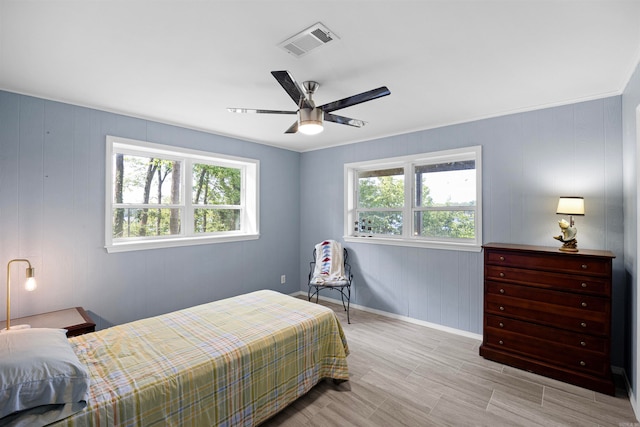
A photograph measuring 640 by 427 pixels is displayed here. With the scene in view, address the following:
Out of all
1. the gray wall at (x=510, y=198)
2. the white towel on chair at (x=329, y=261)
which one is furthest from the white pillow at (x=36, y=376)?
the gray wall at (x=510, y=198)

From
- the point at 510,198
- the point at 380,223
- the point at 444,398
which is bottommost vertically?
the point at 444,398

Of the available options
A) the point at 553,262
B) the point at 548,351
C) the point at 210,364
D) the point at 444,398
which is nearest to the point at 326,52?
the point at 210,364

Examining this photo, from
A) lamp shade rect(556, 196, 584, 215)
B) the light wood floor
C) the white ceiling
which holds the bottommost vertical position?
the light wood floor

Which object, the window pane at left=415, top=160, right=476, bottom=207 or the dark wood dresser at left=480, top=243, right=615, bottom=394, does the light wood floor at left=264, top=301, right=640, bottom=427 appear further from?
the window pane at left=415, top=160, right=476, bottom=207

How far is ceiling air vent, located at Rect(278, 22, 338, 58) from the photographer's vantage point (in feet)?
5.79

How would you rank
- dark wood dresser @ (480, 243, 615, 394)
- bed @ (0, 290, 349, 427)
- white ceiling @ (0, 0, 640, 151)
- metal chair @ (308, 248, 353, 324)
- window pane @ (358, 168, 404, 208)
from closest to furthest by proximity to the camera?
1. bed @ (0, 290, 349, 427)
2. white ceiling @ (0, 0, 640, 151)
3. dark wood dresser @ (480, 243, 615, 394)
4. metal chair @ (308, 248, 353, 324)
5. window pane @ (358, 168, 404, 208)

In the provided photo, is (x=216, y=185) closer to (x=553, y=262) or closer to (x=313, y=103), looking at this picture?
(x=313, y=103)

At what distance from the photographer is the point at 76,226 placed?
9.74 feet

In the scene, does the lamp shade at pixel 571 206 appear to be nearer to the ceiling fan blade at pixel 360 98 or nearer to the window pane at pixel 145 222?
the ceiling fan blade at pixel 360 98

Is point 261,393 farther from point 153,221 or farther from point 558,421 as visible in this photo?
point 153,221

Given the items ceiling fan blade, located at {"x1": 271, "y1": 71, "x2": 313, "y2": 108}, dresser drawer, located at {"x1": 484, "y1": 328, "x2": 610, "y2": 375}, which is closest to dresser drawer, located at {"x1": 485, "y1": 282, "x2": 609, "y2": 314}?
dresser drawer, located at {"x1": 484, "y1": 328, "x2": 610, "y2": 375}

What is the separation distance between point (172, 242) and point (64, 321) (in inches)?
51.1

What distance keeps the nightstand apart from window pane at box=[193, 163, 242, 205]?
1.82m

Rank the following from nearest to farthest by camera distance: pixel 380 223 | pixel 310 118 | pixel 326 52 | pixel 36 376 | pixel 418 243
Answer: pixel 36 376
pixel 326 52
pixel 310 118
pixel 418 243
pixel 380 223
